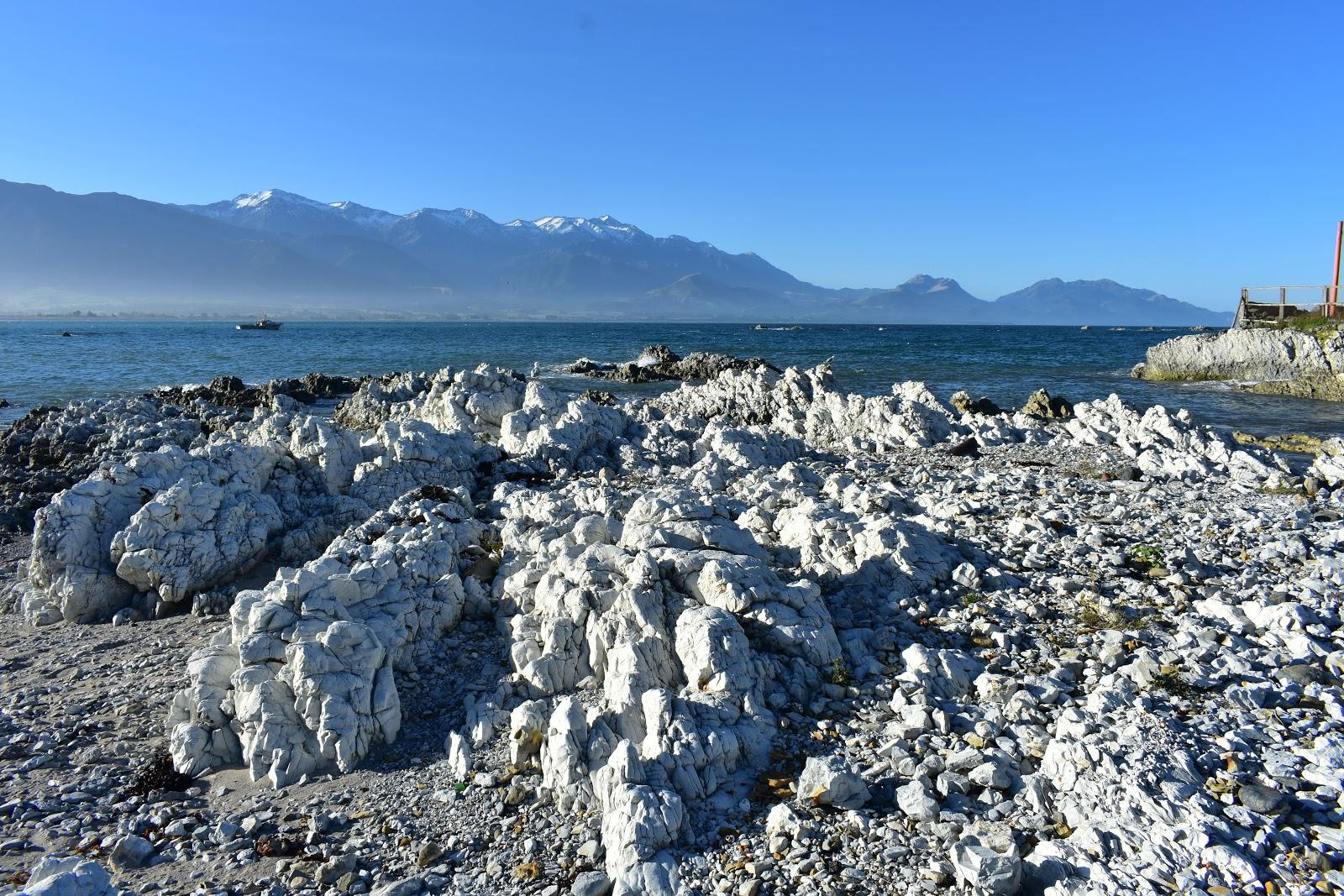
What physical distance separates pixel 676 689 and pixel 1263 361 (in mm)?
44127

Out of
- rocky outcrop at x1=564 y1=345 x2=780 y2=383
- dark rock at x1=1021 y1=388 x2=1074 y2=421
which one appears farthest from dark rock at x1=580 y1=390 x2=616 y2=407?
dark rock at x1=1021 y1=388 x2=1074 y2=421

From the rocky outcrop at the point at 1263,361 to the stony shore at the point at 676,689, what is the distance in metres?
28.0

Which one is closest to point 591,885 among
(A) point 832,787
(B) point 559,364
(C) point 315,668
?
(A) point 832,787

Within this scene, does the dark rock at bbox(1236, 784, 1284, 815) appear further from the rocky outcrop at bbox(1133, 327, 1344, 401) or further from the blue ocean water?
the rocky outcrop at bbox(1133, 327, 1344, 401)

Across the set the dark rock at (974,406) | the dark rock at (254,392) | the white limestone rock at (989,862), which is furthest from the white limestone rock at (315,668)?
the dark rock at (254,392)

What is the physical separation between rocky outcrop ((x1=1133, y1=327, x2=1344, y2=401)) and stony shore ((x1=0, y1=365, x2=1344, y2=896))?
28008 millimetres

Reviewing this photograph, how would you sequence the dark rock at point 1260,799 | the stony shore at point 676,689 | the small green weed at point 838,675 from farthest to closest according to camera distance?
the small green weed at point 838,675 → the stony shore at point 676,689 → the dark rock at point 1260,799

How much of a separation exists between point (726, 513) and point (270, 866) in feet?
23.0

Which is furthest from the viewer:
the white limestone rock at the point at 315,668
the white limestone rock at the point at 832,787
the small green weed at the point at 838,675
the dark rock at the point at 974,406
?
the dark rock at the point at 974,406

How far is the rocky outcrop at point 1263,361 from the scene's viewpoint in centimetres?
3453

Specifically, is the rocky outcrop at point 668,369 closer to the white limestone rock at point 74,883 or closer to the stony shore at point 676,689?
the stony shore at point 676,689

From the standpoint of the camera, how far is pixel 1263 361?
3838 cm

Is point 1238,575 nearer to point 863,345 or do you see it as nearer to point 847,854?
point 847,854

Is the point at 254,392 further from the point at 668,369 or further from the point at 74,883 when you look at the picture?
the point at 74,883
